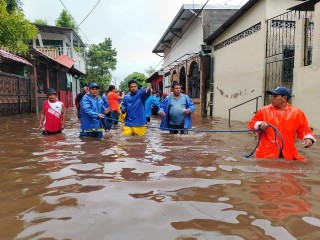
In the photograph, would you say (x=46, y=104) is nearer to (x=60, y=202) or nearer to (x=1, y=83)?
(x=60, y=202)

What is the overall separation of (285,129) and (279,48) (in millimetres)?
7990

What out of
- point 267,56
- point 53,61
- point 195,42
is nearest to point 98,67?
point 53,61

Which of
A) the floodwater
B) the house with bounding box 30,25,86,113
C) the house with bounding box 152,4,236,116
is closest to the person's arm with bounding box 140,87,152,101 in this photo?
the floodwater

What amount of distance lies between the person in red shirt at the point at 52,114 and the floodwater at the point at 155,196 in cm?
208

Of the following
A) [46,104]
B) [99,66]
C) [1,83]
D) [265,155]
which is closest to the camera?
[265,155]

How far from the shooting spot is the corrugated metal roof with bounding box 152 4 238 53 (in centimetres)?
1870

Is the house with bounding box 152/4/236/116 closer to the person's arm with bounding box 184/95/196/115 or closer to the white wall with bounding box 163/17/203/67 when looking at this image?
the white wall with bounding box 163/17/203/67

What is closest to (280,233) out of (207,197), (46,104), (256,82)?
(207,197)

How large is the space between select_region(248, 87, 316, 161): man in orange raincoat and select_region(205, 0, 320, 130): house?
4585 millimetres

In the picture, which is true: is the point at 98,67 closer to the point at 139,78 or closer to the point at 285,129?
the point at 139,78

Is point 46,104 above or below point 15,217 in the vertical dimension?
above

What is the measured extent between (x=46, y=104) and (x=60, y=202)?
5122 mm

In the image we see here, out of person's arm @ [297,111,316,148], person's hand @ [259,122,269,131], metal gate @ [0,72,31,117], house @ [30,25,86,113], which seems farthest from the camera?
house @ [30,25,86,113]

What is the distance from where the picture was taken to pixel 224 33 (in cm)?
1631
